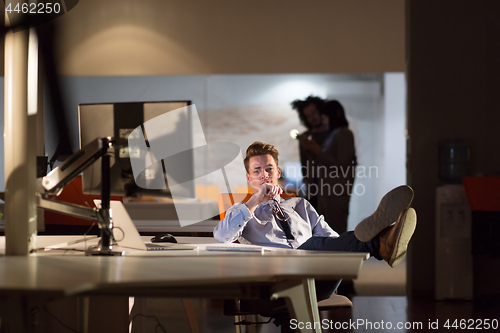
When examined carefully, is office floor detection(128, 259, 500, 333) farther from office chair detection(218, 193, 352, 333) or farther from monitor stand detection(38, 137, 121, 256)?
monitor stand detection(38, 137, 121, 256)

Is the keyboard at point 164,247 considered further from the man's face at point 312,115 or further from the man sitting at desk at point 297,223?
the man's face at point 312,115

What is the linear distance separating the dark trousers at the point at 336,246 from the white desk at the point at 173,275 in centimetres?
35

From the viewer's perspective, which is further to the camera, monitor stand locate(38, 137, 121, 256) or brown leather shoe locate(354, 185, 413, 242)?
brown leather shoe locate(354, 185, 413, 242)

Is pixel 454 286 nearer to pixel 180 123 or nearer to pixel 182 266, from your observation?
pixel 180 123

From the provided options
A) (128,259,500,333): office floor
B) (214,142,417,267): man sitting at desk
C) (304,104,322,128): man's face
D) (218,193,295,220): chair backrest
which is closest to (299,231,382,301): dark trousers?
(214,142,417,267): man sitting at desk

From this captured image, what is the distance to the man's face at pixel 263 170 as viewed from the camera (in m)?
2.16

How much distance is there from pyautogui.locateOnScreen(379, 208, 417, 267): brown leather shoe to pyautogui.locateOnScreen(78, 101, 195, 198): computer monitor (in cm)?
81

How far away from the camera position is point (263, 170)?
2.17m

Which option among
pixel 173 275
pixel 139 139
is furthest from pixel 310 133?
pixel 173 275

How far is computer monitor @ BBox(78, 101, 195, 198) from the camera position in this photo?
5.89ft

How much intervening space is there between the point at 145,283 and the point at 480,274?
3.45 meters

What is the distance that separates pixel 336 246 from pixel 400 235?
34 cm

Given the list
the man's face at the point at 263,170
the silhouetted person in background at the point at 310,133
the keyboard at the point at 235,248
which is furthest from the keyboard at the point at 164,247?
the silhouetted person in background at the point at 310,133

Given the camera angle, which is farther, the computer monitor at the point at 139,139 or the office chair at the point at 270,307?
the computer monitor at the point at 139,139
